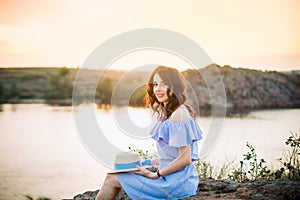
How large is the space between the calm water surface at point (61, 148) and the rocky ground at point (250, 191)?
79cm

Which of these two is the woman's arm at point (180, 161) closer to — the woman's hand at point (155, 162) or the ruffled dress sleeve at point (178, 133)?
the ruffled dress sleeve at point (178, 133)

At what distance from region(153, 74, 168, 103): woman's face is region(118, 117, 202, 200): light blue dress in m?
0.14

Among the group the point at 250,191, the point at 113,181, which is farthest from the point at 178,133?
the point at 250,191

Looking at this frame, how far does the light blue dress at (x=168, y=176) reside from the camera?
233cm

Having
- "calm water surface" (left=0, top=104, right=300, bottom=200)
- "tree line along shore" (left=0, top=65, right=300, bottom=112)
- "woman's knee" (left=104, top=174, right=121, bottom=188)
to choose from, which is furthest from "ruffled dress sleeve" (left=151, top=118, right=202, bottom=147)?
"tree line along shore" (left=0, top=65, right=300, bottom=112)

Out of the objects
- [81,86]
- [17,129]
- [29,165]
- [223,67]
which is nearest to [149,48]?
[81,86]

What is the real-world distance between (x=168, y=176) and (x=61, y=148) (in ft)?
7.63

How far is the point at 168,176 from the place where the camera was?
235 centimetres

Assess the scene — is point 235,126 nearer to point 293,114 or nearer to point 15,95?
point 293,114

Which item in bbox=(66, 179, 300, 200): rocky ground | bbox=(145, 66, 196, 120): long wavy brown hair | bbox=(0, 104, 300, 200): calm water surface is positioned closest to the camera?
bbox=(145, 66, 196, 120): long wavy brown hair

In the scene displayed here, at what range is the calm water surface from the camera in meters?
4.11

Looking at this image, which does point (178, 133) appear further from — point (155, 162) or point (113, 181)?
point (113, 181)

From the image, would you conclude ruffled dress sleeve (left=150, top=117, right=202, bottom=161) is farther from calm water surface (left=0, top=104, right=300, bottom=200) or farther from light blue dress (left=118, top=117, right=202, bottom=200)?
calm water surface (left=0, top=104, right=300, bottom=200)

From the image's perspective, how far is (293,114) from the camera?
4648 millimetres
